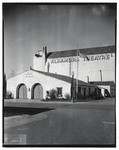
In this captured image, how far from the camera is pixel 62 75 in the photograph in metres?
4.46

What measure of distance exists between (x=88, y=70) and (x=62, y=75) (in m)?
0.69

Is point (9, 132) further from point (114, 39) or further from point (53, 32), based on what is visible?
point (114, 39)

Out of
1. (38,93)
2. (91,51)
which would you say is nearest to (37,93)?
(38,93)

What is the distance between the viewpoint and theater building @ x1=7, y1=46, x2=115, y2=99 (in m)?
3.81

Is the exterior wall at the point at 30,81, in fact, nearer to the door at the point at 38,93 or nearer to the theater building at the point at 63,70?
the theater building at the point at 63,70

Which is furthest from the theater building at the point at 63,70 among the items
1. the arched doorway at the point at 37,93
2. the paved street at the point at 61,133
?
the paved street at the point at 61,133

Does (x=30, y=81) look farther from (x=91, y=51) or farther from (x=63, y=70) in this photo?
(x=91, y=51)

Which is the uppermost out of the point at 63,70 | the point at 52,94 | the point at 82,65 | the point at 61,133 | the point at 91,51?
the point at 91,51

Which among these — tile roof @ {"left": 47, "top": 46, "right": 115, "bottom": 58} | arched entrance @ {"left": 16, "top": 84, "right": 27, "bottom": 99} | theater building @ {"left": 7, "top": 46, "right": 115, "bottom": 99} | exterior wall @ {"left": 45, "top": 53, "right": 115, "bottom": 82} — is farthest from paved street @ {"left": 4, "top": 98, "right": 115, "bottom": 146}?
tile roof @ {"left": 47, "top": 46, "right": 115, "bottom": 58}

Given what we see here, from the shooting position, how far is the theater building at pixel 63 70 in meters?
3.81

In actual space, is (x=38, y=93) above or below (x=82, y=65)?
below

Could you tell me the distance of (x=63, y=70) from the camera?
4188 millimetres

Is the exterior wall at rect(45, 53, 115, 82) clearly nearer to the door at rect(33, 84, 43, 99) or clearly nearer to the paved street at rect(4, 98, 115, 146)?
the door at rect(33, 84, 43, 99)

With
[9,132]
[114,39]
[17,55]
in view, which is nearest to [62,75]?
[17,55]
